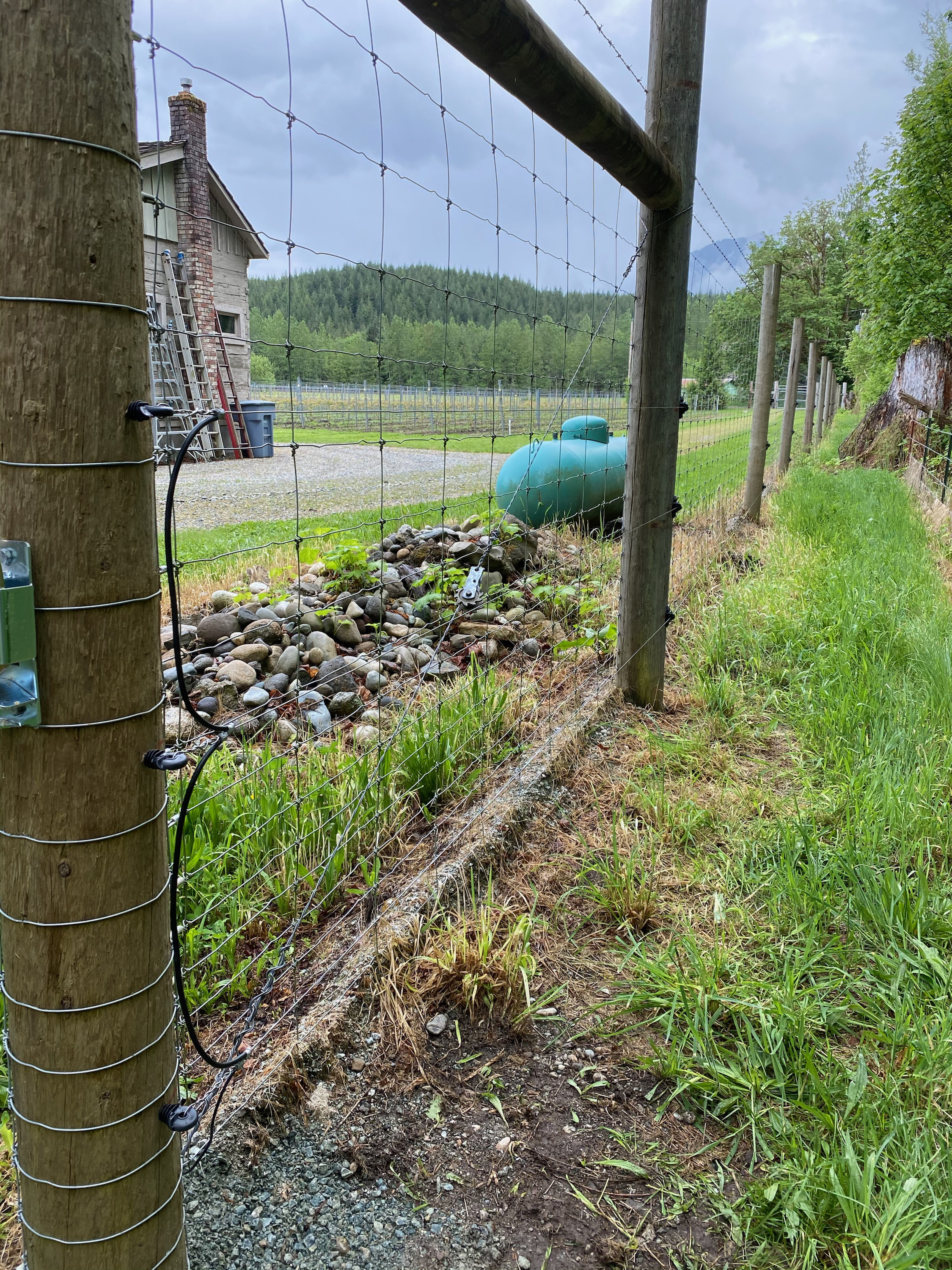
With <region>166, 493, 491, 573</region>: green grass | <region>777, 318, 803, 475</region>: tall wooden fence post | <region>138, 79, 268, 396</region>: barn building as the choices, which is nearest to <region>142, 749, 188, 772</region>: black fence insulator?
<region>138, 79, 268, 396</region>: barn building

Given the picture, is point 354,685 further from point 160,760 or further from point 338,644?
point 160,760

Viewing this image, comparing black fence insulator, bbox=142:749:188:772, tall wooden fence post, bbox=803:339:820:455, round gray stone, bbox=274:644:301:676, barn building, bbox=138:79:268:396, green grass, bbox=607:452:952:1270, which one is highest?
tall wooden fence post, bbox=803:339:820:455

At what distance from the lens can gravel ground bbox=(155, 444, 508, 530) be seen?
9.51 m

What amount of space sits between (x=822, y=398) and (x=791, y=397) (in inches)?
615

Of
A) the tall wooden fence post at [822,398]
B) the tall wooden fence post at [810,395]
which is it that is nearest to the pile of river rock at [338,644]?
the tall wooden fence post at [810,395]

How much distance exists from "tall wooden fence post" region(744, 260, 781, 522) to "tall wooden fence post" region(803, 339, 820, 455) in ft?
39.3

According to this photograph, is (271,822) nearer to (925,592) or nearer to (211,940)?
(211,940)

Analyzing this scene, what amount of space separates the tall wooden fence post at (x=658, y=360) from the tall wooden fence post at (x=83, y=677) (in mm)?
2927

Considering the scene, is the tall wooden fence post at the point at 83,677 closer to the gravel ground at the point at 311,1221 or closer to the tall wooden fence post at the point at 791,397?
the gravel ground at the point at 311,1221

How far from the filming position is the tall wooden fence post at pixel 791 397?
44.6 feet

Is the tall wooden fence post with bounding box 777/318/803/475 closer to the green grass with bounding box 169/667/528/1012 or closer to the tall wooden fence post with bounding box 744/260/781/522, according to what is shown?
the tall wooden fence post with bounding box 744/260/781/522

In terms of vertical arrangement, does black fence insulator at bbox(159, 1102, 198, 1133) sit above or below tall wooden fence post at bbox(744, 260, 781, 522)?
below

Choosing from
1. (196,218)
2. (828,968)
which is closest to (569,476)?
(828,968)

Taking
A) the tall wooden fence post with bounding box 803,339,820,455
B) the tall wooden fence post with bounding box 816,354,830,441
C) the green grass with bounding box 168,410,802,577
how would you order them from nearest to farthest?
the green grass with bounding box 168,410,802,577, the tall wooden fence post with bounding box 803,339,820,455, the tall wooden fence post with bounding box 816,354,830,441
